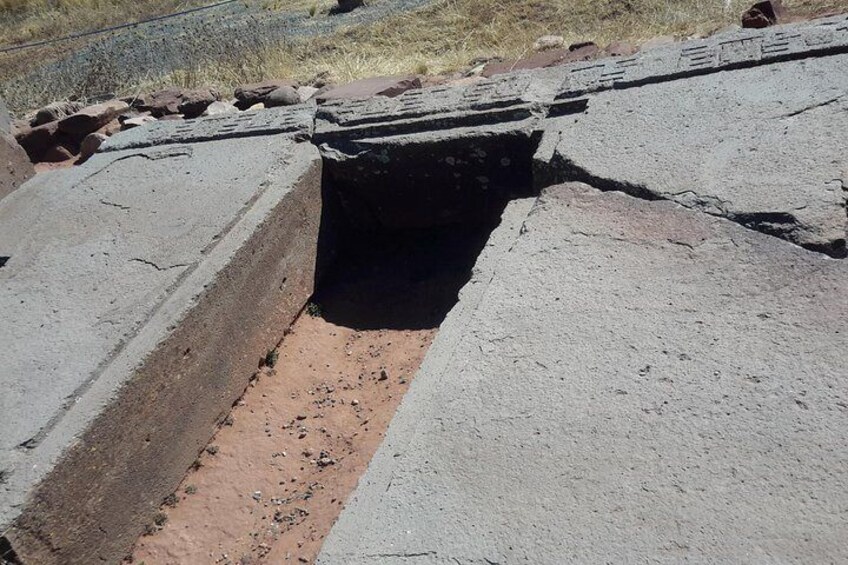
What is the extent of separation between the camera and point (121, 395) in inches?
99.3

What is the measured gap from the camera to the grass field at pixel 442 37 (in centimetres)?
624

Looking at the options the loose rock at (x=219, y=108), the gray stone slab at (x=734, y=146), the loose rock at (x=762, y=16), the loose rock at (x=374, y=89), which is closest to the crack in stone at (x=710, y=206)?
the gray stone slab at (x=734, y=146)

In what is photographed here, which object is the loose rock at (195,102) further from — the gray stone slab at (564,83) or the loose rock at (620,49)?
the loose rock at (620,49)

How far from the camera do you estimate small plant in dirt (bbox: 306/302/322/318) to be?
12.3 feet

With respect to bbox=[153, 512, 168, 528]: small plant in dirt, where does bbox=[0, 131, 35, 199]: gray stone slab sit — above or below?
above

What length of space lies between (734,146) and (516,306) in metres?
1.10

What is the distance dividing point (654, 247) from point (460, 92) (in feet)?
5.56

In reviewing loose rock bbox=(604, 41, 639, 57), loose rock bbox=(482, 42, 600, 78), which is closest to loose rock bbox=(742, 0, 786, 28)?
loose rock bbox=(604, 41, 639, 57)

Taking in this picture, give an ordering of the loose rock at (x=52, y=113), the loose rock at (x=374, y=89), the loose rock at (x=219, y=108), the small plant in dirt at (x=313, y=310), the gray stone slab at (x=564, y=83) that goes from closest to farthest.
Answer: the gray stone slab at (x=564, y=83) < the small plant in dirt at (x=313, y=310) < the loose rock at (x=374, y=89) < the loose rock at (x=219, y=108) < the loose rock at (x=52, y=113)

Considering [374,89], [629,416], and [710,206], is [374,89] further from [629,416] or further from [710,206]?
[629,416]

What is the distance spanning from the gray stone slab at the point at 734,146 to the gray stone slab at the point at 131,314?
122 centimetres

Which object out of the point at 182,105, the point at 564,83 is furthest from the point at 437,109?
the point at 182,105

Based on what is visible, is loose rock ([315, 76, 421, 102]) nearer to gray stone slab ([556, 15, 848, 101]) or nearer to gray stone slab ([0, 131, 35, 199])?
gray stone slab ([556, 15, 848, 101])

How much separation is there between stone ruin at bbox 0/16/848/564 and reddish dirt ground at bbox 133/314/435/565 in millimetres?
106
